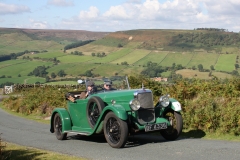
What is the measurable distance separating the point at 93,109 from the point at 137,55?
79307 millimetres

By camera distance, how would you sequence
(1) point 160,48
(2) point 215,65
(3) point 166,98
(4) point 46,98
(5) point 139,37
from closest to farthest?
1. (3) point 166,98
2. (4) point 46,98
3. (2) point 215,65
4. (1) point 160,48
5. (5) point 139,37

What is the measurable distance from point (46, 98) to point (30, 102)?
1.68m

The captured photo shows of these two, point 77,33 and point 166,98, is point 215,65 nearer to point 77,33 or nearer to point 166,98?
point 166,98

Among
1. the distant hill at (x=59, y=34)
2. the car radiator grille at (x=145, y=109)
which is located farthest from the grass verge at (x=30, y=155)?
the distant hill at (x=59, y=34)

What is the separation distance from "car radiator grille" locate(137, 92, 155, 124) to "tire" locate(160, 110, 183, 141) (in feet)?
2.36

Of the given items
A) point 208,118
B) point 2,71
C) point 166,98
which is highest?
point 166,98

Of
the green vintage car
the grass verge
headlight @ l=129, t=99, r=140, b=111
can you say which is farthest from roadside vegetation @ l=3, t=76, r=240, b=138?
the grass verge

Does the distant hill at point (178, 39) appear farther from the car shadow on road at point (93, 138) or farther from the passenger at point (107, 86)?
the passenger at point (107, 86)

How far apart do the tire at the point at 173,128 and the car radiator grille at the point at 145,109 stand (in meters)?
0.72

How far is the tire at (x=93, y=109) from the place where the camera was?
11.5 meters

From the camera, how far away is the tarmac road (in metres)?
9.21

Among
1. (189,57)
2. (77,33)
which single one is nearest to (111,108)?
(189,57)

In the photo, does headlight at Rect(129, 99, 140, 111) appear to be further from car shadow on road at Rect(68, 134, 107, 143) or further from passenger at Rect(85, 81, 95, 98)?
passenger at Rect(85, 81, 95, 98)

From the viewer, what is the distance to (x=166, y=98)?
11.6 meters
